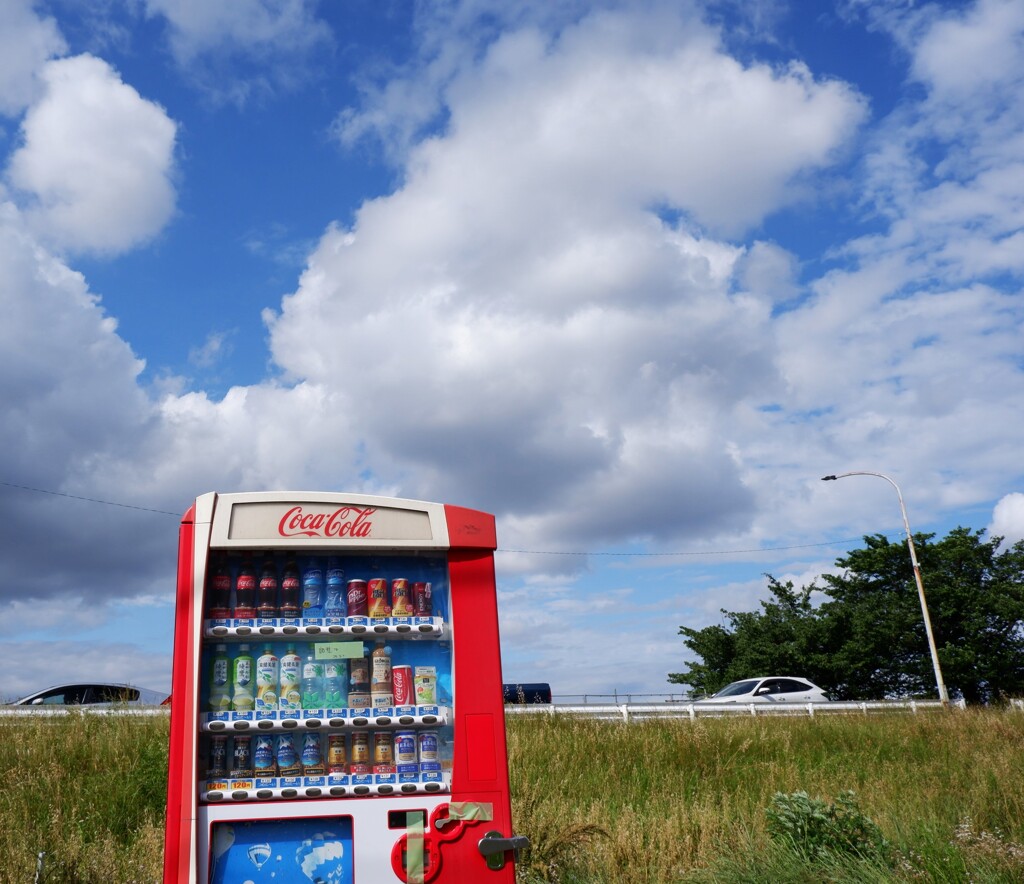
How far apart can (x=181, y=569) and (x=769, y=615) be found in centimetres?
3924

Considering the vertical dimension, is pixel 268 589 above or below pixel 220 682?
above

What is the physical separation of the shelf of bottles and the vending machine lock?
0.39 metres

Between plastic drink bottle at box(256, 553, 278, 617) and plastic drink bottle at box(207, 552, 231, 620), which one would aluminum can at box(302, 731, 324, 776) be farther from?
plastic drink bottle at box(207, 552, 231, 620)

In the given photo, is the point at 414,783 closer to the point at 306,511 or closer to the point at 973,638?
the point at 306,511

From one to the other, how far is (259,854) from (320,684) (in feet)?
3.21

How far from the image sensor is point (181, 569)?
518 cm

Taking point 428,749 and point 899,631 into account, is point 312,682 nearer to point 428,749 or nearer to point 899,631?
point 428,749

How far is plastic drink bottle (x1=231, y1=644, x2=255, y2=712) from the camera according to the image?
17.1 feet

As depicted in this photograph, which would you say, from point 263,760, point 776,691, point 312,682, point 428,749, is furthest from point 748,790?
point 776,691

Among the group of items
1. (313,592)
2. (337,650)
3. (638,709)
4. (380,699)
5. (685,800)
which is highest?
(313,592)

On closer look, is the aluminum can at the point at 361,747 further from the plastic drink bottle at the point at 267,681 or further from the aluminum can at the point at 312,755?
the plastic drink bottle at the point at 267,681

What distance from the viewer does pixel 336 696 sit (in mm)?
5430

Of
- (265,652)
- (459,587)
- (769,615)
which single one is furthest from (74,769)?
(769,615)

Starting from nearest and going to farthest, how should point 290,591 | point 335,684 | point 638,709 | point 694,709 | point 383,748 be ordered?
point 383,748 < point 335,684 < point 290,591 < point 638,709 < point 694,709
